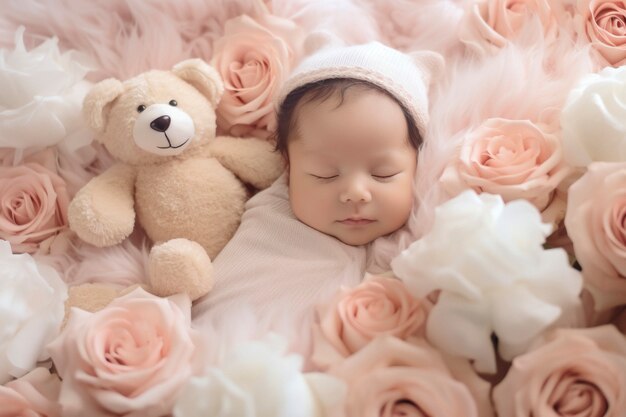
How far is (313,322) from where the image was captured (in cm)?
96

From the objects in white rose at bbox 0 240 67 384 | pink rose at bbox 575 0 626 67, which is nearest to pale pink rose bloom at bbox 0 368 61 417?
white rose at bbox 0 240 67 384

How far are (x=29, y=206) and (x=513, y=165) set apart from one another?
0.82 metres

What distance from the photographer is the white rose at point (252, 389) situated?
2.35 feet

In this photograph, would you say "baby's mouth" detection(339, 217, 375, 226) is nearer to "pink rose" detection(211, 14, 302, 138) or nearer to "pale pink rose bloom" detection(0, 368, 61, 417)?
"pink rose" detection(211, 14, 302, 138)

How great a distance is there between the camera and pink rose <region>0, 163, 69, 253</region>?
47.3 inches

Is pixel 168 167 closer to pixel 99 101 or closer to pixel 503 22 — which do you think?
pixel 99 101

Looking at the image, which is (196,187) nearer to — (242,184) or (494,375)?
(242,184)

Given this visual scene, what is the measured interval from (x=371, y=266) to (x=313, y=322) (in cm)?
20

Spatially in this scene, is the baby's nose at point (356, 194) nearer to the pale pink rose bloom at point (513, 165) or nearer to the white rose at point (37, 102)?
the pale pink rose bloom at point (513, 165)

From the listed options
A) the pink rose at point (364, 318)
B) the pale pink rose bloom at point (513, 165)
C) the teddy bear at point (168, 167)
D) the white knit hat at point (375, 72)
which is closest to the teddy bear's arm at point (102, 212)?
the teddy bear at point (168, 167)

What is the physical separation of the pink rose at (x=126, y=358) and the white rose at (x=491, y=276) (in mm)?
322

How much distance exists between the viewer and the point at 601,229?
2.66ft

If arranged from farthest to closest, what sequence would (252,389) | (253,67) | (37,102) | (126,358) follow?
(253,67), (37,102), (126,358), (252,389)

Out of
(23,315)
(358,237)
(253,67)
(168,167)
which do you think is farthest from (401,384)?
(253,67)
